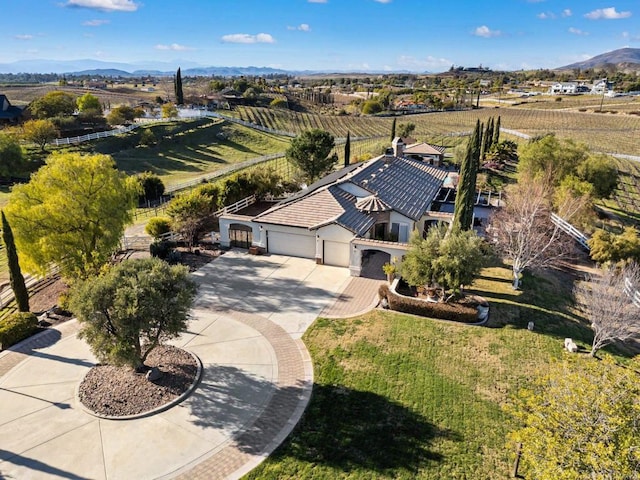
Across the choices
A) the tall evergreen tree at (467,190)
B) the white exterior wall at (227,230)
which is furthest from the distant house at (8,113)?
the tall evergreen tree at (467,190)

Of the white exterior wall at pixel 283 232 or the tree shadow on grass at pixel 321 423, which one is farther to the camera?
the white exterior wall at pixel 283 232

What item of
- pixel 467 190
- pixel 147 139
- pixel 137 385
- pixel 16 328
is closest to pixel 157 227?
pixel 16 328

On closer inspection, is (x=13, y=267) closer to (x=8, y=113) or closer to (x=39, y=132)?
(x=39, y=132)

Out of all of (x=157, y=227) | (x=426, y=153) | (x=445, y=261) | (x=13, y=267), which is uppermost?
(x=426, y=153)

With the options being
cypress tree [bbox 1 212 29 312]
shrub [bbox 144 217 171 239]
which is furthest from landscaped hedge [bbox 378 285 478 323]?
cypress tree [bbox 1 212 29 312]

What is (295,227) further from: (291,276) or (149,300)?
(149,300)

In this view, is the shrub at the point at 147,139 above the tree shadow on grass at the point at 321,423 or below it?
above

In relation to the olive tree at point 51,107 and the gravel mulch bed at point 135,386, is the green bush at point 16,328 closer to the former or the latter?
the gravel mulch bed at point 135,386

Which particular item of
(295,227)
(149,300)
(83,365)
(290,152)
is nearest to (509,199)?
(295,227)
